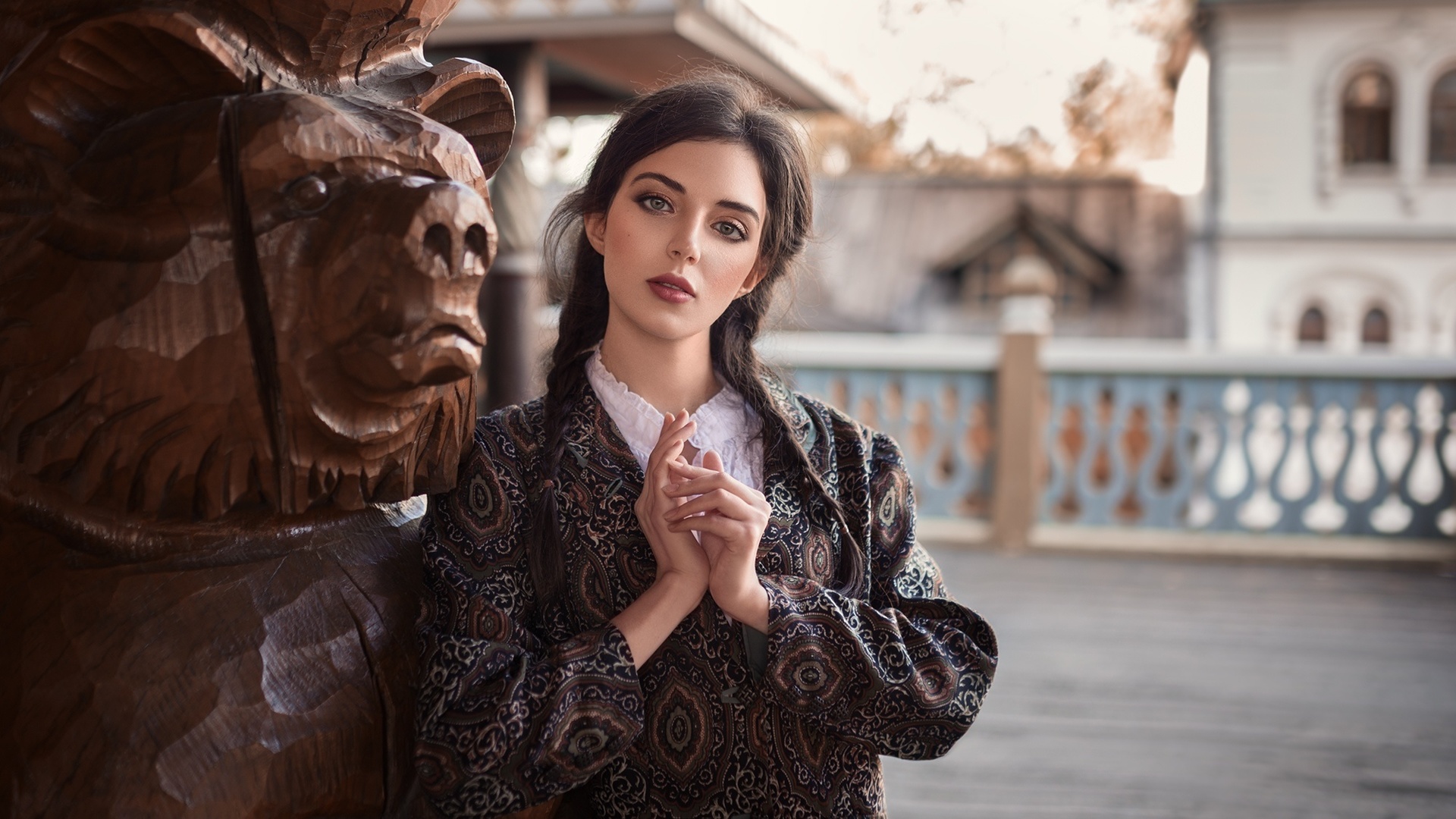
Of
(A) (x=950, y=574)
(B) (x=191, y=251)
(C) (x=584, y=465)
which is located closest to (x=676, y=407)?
(C) (x=584, y=465)

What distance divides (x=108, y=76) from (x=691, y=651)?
2.19 ft

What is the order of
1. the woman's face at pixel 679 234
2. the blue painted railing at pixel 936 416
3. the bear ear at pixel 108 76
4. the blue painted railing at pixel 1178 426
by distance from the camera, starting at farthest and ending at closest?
A: the blue painted railing at pixel 936 416 → the blue painted railing at pixel 1178 426 → the woman's face at pixel 679 234 → the bear ear at pixel 108 76

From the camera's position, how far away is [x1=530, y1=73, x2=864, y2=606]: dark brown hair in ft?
3.54

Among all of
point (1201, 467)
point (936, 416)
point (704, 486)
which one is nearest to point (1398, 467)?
point (1201, 467)

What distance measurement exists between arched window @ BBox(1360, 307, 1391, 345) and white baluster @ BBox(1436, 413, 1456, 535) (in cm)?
1291

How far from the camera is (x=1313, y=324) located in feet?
55.1

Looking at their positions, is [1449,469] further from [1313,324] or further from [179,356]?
[1313,324]

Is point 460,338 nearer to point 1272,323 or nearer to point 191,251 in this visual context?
point 191,251

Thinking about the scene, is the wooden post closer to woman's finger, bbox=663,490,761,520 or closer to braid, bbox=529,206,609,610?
braid, bbox=529,206,609,610

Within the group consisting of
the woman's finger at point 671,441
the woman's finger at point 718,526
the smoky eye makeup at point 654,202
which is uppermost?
the smoky eye makeup at point 654,202

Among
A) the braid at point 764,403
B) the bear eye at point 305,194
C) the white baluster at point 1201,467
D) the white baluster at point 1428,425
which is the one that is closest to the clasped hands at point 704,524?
the braid at point 764,403

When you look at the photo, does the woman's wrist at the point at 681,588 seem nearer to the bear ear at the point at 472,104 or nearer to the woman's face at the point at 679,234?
the woman's face at the point at 679,234

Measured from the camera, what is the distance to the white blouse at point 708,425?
3.63ft

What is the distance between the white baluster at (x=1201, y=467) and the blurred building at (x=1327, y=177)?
11853 millimetres
